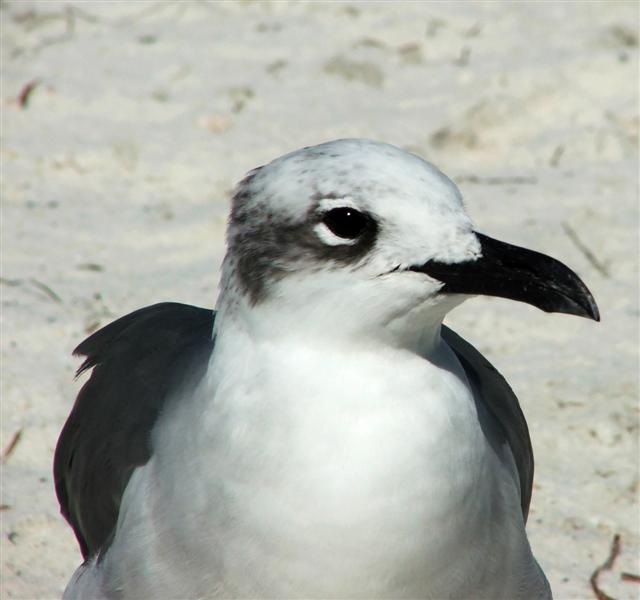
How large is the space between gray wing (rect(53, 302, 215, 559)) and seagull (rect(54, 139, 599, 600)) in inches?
9.5

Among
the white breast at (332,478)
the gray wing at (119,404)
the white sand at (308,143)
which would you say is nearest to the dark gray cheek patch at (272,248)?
the white breast at (332,478)

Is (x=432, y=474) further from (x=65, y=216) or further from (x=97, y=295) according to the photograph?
(x=65, y=216)

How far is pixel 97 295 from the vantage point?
442 centimetres

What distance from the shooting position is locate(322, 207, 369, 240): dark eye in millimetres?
2324

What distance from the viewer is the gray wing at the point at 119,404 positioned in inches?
109

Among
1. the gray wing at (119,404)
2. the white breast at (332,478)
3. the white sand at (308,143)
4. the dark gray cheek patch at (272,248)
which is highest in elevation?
the dark gray cheek patch at (272,248)

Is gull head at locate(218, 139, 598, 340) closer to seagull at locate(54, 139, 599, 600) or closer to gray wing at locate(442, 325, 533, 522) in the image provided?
seagull at locate(54, 139, 599, 600)

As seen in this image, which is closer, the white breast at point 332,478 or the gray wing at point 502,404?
the white breast at point 332,478

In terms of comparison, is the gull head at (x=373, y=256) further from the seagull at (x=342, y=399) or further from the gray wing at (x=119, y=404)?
the gray wing at (x=119, y=404)

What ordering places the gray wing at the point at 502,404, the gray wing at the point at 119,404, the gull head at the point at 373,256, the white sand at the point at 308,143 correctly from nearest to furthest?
the gull head at the point at 373,256 < the gray wing at the point at 119,404 < the gray wing at the point at 502,404 < the white sand at the point at 308,143

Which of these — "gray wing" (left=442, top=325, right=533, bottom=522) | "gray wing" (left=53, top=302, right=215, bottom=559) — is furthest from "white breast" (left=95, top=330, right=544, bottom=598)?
"gray wing" (left=442, top=325, right=533, bottom=522)

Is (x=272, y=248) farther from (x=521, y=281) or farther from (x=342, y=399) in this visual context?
(x=521, y=281)

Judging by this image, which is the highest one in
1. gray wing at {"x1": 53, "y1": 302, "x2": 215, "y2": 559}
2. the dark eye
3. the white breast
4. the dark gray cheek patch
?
the dark eye

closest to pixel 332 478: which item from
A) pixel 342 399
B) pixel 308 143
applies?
pixel 342 399
